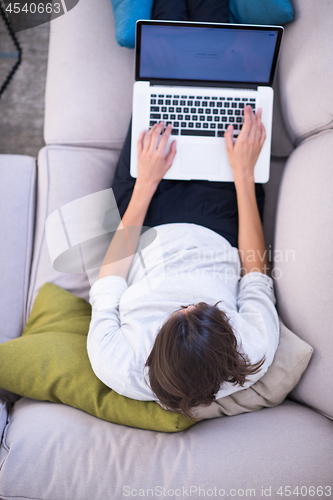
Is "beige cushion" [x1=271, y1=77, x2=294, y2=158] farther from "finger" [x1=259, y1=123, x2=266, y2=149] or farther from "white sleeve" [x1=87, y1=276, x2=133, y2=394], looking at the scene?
"white sleeve" [x1=87, y1=276, x2=133, y2=394]

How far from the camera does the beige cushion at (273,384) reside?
2.85 feet

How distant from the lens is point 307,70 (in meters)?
1.02

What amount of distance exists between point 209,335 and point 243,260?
1.31 ft

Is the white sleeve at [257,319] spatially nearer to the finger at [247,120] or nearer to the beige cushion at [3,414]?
the finger at [247,120]

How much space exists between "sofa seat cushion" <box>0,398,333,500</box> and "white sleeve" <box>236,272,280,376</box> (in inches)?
6.3

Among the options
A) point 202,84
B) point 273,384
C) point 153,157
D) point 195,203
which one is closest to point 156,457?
point 273,384

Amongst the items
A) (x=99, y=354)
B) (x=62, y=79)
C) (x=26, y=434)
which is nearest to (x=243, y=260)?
(x=99, y=354)

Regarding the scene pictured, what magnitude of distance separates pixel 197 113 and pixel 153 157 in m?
0.21

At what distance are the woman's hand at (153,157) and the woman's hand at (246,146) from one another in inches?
7.2

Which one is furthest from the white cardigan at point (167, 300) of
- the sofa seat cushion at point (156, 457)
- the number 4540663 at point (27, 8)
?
the number 4540663 at point (27, 8)

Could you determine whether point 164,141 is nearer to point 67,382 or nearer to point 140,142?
point 140,142

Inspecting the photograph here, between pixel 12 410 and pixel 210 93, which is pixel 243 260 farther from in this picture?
pixel 12 410

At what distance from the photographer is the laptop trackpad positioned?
109cm

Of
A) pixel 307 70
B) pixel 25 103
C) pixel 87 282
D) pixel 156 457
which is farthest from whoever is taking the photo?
pixel 25 103
